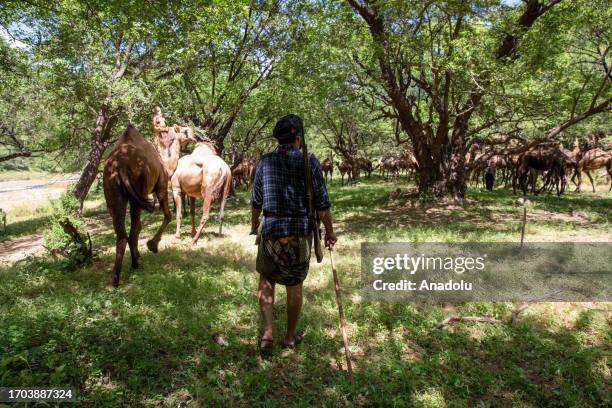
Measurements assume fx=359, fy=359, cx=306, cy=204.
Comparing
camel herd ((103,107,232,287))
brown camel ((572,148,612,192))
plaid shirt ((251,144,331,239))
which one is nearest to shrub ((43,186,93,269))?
camel herd ((103,107,232,287))

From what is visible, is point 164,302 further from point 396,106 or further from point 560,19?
point 560,19

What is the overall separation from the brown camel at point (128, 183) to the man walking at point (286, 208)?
2569 mm

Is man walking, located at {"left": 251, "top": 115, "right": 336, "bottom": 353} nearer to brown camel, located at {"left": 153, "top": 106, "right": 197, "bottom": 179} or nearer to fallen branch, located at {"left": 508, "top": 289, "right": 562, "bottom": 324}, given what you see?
fallen branch, located at {"left": 508, "top": 289, "right": 562, "bottom": 324}

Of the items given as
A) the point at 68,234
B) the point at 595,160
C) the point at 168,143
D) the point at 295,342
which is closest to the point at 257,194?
the point at 295,342

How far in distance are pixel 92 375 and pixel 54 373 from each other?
28 cm

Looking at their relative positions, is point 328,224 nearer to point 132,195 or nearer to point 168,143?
point 132,195

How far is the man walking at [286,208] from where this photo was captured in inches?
140

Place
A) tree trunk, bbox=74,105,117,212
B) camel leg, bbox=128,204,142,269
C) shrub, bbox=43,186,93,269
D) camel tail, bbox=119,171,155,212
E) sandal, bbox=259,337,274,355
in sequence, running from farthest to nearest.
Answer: tree trunk, bbox=74,105,117,212 < shrub, bbox=43,186,93,269 < camel leg, bbox=128,204,142,269 < camel tail, bbox=119,171,155,212 < sandal, bbox=259,337,274,355

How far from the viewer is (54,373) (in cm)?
296

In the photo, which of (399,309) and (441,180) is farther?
(441,180)

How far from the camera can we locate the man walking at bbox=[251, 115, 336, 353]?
355 centimetres

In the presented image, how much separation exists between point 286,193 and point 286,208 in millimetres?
149

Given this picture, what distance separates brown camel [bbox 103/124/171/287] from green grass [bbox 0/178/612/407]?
0.60 metres

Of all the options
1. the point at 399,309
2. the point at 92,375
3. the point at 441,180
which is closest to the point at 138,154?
the point at 92,375
